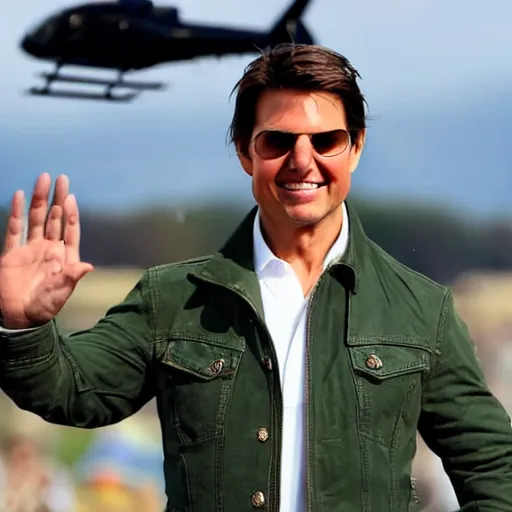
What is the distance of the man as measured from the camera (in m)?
1.02

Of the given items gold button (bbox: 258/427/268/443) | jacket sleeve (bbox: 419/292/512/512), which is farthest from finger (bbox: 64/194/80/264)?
jacket sleeve (bbox: 419/292/512/512)

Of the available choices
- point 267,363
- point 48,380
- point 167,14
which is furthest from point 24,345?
point 167,14

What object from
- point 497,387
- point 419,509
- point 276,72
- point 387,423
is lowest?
point 419,509

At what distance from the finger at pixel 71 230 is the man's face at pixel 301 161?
243 mm

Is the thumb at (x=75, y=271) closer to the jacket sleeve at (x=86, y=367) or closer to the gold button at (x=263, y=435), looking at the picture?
the jacket sleeve at (x=86, y=367)

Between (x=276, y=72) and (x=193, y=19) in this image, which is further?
(x=193, y=19)

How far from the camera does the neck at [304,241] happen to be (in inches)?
43.8

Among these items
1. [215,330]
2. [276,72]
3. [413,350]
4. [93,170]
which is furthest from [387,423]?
[93,170]

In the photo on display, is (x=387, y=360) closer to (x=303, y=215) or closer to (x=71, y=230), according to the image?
(x=303, y=215)

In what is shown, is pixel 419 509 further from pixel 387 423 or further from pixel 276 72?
pixel 276 72

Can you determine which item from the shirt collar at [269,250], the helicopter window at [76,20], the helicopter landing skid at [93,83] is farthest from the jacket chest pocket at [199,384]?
the helicopter window at [76,20]

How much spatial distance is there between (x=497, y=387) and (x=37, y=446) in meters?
1.19

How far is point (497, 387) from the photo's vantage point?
209 centimetres

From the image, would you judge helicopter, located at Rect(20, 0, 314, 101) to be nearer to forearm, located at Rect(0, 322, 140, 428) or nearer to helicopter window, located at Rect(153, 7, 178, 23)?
helicopter window, located at Rect(153, 7, 178, 23)
